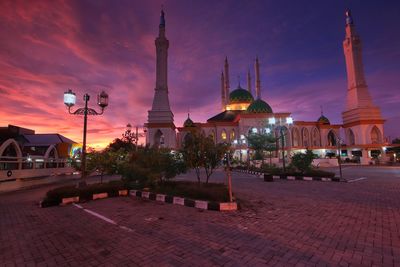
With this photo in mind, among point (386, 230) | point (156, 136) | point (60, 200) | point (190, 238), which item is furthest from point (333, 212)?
point (156, 136)

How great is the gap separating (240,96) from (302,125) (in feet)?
63.7

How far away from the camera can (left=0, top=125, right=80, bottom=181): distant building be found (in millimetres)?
16766

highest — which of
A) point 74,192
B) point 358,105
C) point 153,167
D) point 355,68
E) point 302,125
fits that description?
point 355,68

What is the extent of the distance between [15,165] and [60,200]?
11.9m

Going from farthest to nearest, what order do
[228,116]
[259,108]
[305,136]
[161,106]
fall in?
[228,116] < [305,136] < [259,108] < [161,106]

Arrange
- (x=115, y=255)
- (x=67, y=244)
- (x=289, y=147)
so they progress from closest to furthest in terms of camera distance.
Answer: (x=115, y=255) → (x=67, y=244) → (x=289, y=147)

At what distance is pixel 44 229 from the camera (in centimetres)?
598

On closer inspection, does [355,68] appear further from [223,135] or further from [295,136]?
[223,135]

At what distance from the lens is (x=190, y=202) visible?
8828 mm

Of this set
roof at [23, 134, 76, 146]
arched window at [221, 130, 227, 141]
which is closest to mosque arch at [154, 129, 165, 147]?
arched window at [221, 130, 227, 141]

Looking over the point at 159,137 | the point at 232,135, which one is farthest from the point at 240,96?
the point at 159,137

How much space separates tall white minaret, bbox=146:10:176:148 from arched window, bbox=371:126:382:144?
47.4 m

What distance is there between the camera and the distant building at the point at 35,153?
16.8 meters

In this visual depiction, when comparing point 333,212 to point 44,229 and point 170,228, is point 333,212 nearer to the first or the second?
point 170,228
